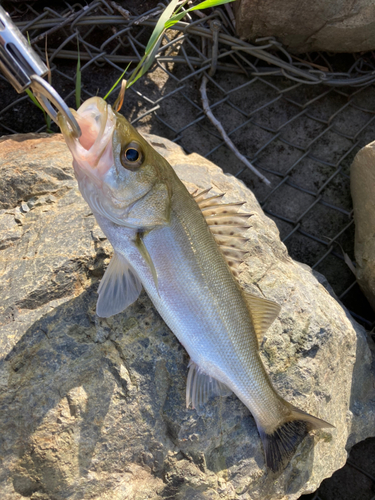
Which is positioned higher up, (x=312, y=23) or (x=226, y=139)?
(x=312, y=23)

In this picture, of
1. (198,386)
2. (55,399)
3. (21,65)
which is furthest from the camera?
(198,386)

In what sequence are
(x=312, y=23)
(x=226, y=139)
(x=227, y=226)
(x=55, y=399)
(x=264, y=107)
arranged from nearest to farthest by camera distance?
(x=55, y=399) < (x=227, y=226) < (x=312, y=23) < (x=226, y=139) < (x=264, y=107)

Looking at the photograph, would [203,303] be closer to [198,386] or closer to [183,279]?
[183,279]

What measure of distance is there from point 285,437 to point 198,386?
537 mm

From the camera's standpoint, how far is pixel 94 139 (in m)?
1.83

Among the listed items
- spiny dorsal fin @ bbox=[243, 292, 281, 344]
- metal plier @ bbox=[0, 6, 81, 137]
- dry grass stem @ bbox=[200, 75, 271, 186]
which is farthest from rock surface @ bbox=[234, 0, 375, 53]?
spiny dorsal fin @ bbox=[243, 292, 281, 344]

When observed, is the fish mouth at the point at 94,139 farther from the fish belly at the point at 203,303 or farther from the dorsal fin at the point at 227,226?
the dorsal fin at the point at 227,226

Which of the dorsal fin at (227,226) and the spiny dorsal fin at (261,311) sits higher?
the dorsal fin at (227,226)

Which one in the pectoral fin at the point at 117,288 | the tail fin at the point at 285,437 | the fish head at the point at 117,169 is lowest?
the tail fin at the point at 285,437

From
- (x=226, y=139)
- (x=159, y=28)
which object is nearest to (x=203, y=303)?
(x=159, y=28)

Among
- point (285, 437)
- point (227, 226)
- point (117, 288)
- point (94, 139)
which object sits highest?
point (94, 139)

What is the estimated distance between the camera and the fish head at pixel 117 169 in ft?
5.91

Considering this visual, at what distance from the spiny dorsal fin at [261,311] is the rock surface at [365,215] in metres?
1.45

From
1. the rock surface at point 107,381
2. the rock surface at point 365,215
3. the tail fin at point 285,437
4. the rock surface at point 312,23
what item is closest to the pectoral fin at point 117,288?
the rock surface at point 107,381
